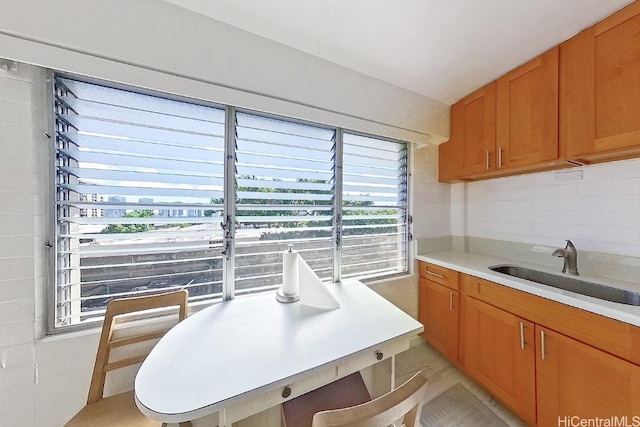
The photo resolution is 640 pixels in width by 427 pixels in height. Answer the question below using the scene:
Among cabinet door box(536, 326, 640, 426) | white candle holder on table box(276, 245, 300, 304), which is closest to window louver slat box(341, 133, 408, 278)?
white candle holder on table box(276, 245, 300, 304)

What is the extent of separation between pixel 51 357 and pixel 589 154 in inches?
120

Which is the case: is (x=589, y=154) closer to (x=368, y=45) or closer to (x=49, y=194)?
(x=368, y=45)

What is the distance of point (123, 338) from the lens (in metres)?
1.21

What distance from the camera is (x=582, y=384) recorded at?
1.11m

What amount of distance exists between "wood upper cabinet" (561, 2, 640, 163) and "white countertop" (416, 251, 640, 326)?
0.79 meters

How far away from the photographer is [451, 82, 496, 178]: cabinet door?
1794 millimetres

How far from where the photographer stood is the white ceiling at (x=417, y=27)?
112cm

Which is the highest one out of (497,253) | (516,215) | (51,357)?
(516,215)

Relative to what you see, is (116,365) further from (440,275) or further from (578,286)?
(578,286)

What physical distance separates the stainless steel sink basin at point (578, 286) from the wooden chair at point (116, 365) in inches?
89.1

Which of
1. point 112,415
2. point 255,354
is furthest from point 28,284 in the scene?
point 255,354

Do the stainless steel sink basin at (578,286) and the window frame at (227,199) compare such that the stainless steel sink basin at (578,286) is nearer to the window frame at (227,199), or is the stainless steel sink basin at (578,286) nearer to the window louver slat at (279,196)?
the window frame at (227,199)

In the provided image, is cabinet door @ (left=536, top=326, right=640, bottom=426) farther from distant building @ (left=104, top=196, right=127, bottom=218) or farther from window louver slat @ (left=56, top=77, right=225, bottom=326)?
distant building @ (left=104, top=196, right=127, bottom=218)

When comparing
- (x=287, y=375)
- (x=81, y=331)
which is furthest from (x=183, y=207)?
(x=287, y=375)
